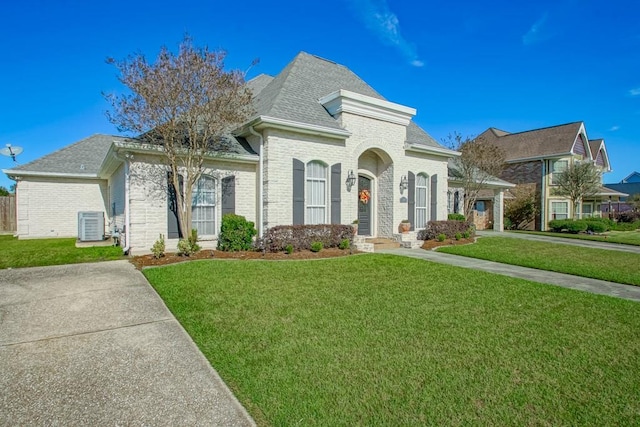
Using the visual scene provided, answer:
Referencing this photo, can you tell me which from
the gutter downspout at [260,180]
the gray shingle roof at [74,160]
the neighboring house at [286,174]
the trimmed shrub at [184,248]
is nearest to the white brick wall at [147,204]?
the neighboring house at [286,174]

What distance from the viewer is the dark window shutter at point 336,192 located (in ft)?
39.1

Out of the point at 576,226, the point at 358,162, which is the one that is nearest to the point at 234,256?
the point at 358,162

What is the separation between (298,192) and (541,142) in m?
24.4

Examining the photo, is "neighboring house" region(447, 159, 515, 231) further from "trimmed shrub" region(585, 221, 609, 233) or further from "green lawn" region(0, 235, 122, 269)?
"green lawn" region(0, 235, 122, 269)

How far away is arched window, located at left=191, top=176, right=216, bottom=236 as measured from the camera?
1055 centimetres

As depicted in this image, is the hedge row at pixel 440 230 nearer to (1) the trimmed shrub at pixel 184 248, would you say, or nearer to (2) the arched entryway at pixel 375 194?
(2) the arched entryway at pixel 375 194

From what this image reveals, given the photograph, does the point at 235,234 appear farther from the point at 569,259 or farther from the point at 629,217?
the point at 629,217

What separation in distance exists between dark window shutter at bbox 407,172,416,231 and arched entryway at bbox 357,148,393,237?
3.33 ft

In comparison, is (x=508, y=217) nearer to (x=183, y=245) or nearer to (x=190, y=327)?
(x=183, y=245)

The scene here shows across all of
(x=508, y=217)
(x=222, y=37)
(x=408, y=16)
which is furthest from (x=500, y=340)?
(x=508, y=217)

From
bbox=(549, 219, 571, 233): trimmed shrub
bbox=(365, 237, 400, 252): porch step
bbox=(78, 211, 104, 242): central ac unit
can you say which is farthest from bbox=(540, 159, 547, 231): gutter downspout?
bbox=(78, 211, 104, 242): central ac unit

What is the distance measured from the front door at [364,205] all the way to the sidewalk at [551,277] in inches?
151

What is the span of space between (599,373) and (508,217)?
2576 centimetres

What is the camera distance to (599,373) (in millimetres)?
3285
